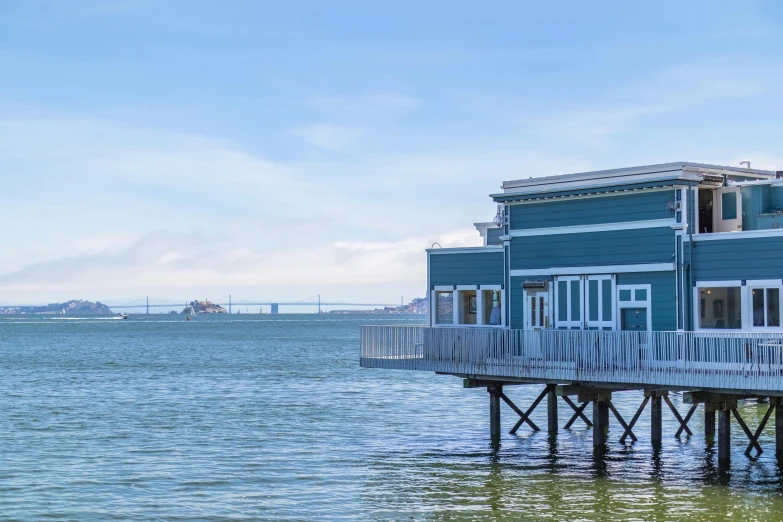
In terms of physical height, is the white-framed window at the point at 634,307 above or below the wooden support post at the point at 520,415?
above

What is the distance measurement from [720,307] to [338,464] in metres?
13.2

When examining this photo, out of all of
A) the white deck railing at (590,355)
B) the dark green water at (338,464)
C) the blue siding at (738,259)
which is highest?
the blue siding at (738,259)

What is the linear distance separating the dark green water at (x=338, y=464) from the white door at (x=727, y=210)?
723cm

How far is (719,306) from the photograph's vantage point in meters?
31.3

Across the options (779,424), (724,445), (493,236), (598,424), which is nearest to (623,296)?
(598,424)

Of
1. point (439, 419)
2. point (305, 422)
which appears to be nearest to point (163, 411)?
point (305, 422)

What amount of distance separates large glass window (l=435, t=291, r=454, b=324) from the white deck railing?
305 cm

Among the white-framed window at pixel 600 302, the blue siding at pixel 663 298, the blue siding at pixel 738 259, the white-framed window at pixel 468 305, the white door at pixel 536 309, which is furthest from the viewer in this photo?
the white-framed window at pixel 468 305

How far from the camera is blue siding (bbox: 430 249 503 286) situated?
122 feet

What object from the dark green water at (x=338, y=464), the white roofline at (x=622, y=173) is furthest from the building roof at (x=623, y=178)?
the dark green water at (x=338, y=464)

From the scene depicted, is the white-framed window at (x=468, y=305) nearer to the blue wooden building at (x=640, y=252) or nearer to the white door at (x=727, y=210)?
the blue wooden building at (x=640, y=252)

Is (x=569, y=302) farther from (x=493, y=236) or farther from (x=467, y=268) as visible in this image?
(x=493, y=236)

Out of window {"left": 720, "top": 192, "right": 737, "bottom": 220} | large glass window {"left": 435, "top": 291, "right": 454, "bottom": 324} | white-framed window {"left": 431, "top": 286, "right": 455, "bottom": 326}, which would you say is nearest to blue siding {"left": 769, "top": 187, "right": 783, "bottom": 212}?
window {"left": 720, "top": 192, "right": 737, "bottom": 220}

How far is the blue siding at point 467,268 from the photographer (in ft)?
122
